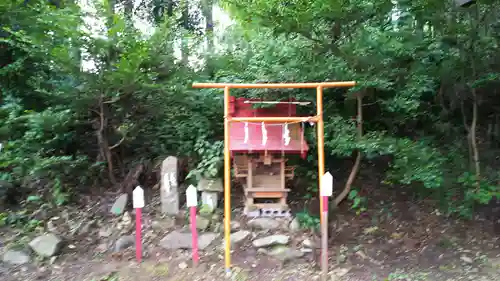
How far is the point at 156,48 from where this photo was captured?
17.4 ft

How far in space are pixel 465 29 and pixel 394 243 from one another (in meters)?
2.84

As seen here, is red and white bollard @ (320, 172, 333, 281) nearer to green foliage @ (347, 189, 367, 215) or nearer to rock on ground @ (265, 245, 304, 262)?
rock on ground @ (265, 245, 304, 262)

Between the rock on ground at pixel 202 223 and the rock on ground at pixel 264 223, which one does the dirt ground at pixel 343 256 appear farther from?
Answer: the rock on ground at pixel 202 223

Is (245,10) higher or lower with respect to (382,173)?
higher

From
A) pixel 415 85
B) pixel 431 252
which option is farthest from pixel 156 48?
pixel 431 252

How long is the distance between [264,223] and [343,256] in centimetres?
102

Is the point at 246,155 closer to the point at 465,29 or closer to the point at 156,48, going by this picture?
the point at 156,48

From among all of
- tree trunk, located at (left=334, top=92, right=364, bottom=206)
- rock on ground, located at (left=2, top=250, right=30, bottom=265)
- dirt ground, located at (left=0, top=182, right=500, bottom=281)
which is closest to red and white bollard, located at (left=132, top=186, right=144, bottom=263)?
dirt ground, located at (left=0, top=182, right=500, bottom=281)

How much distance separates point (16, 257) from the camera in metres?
4.41

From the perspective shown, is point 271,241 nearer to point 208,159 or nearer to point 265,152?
point 265,152

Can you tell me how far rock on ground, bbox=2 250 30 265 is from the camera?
14.4ft

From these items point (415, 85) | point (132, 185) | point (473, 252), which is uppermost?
point (415, 85)

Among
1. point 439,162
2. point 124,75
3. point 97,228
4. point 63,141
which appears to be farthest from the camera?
point 63,141

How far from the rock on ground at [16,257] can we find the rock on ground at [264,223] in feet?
8.60
